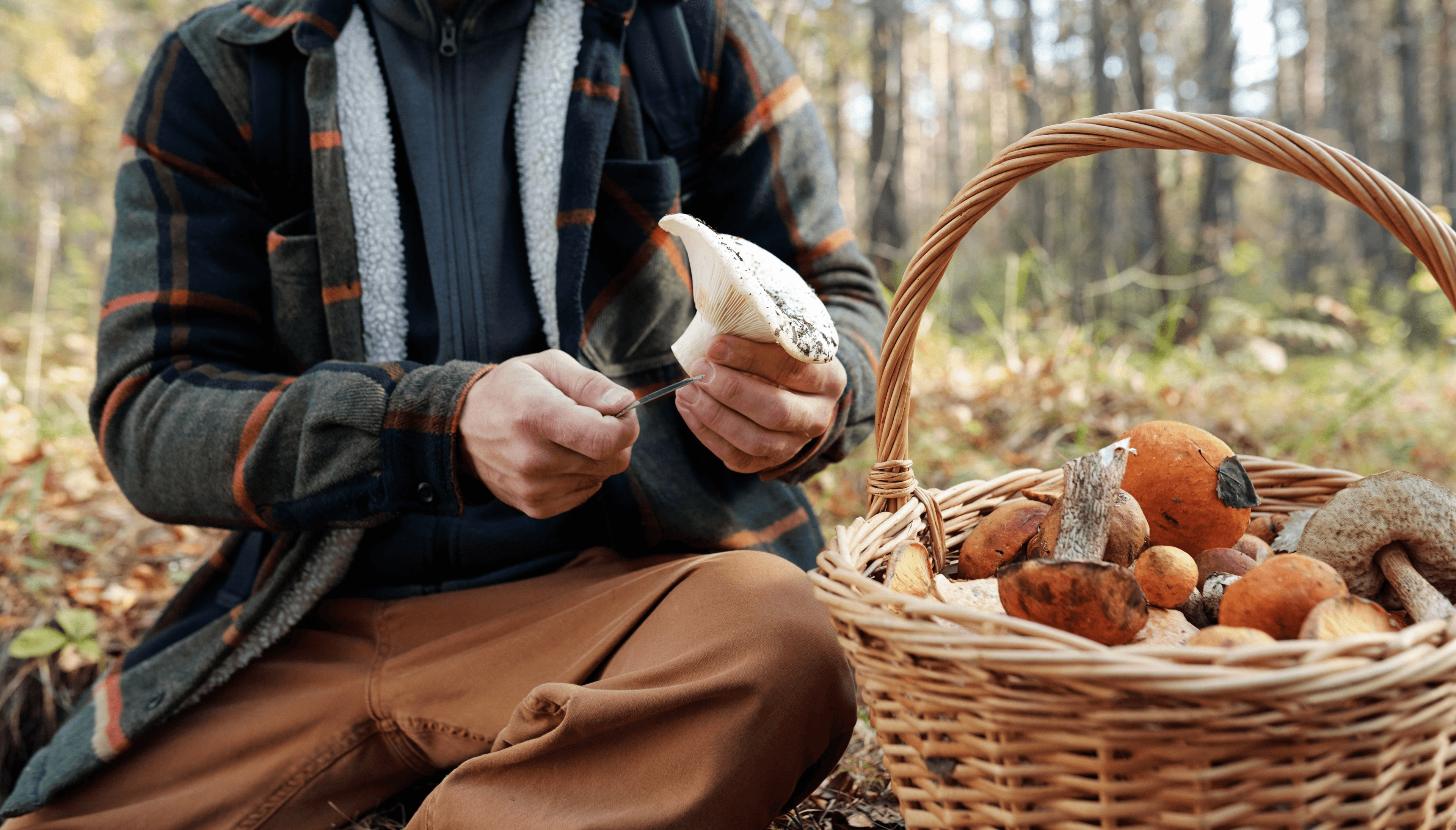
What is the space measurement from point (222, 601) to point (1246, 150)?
6.09 ft

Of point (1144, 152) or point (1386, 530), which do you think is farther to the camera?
point (1144, 152)

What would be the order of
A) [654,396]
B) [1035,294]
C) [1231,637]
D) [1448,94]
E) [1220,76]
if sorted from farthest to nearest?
[1448,94] → [1220,76] → [1035,294] → [654,396] → [1231,637]

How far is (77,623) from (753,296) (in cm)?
213

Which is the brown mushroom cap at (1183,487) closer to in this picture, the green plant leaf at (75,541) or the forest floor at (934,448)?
the forest floor at (934,448)

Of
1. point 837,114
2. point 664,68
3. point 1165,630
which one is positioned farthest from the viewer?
point 837,114

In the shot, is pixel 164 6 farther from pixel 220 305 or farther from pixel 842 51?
pixel 220 305

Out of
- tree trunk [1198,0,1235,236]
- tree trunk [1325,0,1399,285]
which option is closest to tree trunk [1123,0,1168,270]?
tree trunk [1198,0,1235,236]

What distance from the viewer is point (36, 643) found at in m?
2.04

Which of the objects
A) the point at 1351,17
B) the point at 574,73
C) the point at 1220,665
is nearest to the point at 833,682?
the point at 1220,665

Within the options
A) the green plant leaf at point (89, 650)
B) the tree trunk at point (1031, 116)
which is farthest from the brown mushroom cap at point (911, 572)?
the tree trunk at point (1031, 116)

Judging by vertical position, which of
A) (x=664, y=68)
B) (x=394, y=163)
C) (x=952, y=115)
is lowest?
(x=394, y=163)

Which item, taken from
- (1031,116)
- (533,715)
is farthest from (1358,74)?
(533,715)

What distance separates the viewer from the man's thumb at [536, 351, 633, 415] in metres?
1.11

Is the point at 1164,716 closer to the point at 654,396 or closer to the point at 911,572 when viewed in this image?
the point at 911,572
